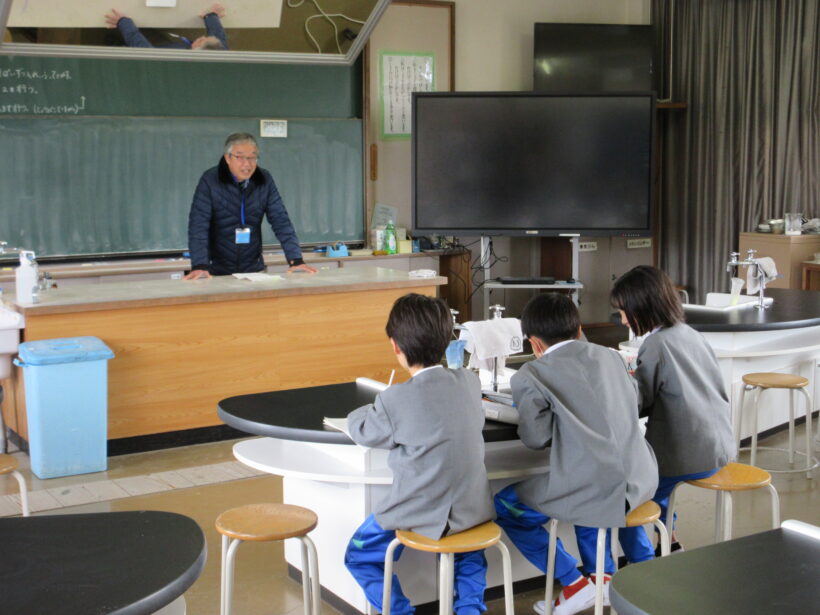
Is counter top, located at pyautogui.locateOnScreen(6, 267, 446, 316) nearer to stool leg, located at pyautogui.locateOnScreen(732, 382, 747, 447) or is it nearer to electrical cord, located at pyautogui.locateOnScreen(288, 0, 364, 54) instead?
electrical cord, located at pyautogui.locateOnScreen(288, 0, 364, 54)

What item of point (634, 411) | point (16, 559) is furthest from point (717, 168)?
point (16, 559)

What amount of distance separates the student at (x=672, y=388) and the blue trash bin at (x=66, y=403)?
2.30 metres

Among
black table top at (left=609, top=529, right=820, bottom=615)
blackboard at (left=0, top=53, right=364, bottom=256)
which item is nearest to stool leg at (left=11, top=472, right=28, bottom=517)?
black table top at (left=609, top=529, right=820, bottom=615)

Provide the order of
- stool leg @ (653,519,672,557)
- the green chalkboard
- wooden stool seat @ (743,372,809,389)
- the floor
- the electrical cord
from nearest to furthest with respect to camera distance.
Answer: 1. stool leg @ (653,519,672,557)
2. the floor
3. wooden stool seat @ (743,372,809,389)
4. the electrical cord
5. the green chalkboard

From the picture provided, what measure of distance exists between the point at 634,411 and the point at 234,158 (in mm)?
2938

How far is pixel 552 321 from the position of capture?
2.63 m

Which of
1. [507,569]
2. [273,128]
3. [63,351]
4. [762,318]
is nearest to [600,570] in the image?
[507,569]

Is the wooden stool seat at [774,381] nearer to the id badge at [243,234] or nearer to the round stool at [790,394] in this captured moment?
the round stool at [790,394]

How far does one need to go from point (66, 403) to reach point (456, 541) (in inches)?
94.5

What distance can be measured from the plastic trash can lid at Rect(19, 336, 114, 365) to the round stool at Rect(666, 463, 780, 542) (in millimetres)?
2437

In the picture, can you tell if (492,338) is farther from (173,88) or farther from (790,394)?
(173,88)

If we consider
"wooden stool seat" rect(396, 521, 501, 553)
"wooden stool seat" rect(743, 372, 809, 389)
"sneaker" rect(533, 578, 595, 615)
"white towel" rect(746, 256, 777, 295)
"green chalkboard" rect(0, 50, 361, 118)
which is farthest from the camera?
"green chalkboard" rect(0, 50, 361, 118)

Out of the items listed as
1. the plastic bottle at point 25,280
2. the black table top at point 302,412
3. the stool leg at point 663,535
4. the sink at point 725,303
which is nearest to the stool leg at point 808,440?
the sink at point 725,303

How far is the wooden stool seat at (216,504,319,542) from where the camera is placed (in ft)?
7.75
